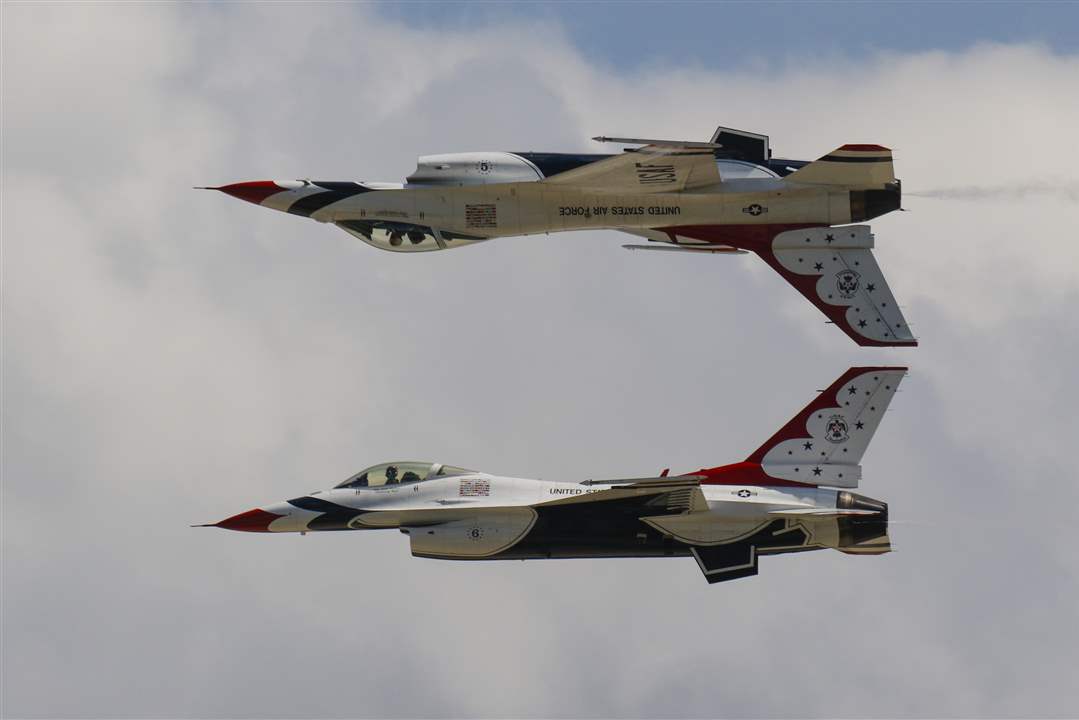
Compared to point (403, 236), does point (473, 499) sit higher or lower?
lower

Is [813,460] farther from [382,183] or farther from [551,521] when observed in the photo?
[382,183]

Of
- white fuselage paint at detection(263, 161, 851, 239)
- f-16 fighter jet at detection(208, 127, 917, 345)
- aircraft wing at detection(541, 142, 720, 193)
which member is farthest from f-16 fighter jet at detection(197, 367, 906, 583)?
aircraft wing at detection(541, 142, 720, 193)

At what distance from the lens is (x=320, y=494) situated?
58.9m

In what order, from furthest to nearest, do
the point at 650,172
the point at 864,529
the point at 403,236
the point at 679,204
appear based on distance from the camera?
1. the point at 403,236
2. the point at 679,204
3. the point at 650,172
4. the point at 864,529

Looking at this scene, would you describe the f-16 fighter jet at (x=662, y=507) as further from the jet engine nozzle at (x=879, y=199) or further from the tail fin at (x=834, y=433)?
the jet engine nozzle at (x=879, y=199)

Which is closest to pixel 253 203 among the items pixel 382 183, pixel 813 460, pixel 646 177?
pixel 382 183

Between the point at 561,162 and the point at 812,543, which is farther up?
the point at 561,162

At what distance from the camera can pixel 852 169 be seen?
59.2m

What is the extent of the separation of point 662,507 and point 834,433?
10.7ft

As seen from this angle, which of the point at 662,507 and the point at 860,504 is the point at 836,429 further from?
the point at 662,507

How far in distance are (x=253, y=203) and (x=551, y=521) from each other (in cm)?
761

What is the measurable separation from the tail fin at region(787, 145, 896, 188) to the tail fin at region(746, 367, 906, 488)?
3106 millimetres

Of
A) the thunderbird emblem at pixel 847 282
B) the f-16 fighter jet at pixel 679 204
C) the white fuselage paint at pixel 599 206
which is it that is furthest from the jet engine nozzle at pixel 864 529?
the white fuselage paint at pixel 599 206

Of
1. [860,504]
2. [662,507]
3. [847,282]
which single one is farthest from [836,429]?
[662,507]
